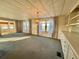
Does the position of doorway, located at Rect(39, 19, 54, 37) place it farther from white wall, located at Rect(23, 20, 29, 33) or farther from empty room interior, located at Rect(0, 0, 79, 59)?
white wall, located at Rect(23, 20, 29, 33)

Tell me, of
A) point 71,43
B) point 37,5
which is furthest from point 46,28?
point 71,43

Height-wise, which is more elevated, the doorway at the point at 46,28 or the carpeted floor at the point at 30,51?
the doorway at the point at 46,28

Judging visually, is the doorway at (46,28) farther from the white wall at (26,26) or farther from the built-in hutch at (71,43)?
the built-in hutch at (71,43)

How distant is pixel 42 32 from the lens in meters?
8.08

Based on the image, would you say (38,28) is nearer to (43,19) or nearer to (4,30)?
(43,19)

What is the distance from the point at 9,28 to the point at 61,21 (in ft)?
25.4

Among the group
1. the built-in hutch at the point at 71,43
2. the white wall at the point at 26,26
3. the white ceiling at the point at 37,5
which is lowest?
the built-in hutch at the point at 71,43

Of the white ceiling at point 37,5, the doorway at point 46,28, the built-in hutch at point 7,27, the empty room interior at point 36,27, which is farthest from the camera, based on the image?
the built-in hutch at point 7,27

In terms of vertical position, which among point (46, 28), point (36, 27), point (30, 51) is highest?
point (36, 27)

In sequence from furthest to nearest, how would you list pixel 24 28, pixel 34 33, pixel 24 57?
pixel 24 28 → pixel 34 33 → pixel 24 57

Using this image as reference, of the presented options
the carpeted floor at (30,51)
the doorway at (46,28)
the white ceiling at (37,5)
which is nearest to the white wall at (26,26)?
the doorway at (46,28)

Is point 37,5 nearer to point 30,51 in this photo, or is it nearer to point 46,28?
point 30,51

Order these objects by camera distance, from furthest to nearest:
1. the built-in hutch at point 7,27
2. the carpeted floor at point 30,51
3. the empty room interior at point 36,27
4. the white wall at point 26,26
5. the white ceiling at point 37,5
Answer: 1. the white wall at point 26,26
2. the built-in hutch at point 7,27
3. the empty room interior at point 36,27
4. the carpeted floor at point 30,51
5. the white ceiling at point 37,5

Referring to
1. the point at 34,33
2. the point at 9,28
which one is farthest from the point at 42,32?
the point at 9,28
